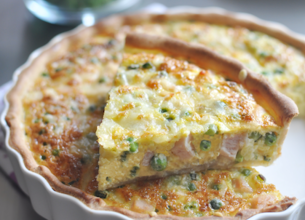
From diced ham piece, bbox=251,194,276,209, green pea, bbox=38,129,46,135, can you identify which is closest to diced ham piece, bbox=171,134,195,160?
diced ham piece, bbox=251,194,276,209

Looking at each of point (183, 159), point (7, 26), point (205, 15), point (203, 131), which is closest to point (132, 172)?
point (183, 159)

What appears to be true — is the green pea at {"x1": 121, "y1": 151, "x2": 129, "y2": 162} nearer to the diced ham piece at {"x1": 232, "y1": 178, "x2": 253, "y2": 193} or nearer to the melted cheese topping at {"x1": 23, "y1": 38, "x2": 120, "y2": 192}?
the melted cheese topping at {"x1": 23, "y1": 38, "x2": 120, "y2": 192}

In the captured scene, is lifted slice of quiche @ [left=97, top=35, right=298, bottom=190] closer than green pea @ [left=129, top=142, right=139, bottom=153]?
No

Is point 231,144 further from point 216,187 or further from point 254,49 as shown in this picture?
point 254,49

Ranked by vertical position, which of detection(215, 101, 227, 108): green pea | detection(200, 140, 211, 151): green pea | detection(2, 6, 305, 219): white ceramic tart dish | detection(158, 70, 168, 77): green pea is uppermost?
detection(158, 70, 168, 77): green pea

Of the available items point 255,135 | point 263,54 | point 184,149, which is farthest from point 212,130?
point 263,54

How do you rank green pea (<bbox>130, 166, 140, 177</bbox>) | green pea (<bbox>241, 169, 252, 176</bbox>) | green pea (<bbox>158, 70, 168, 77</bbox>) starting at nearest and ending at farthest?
green pea (<bbox>130, 166, 140, 177</bbox>)
green pea (<bbox>241, 169, 252, 176</bbox>)
green pea (<bbox>158, 70, 168, 77</bbox>)

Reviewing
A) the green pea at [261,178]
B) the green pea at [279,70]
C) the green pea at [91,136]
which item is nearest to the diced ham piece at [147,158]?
the green pea at [91,136]
